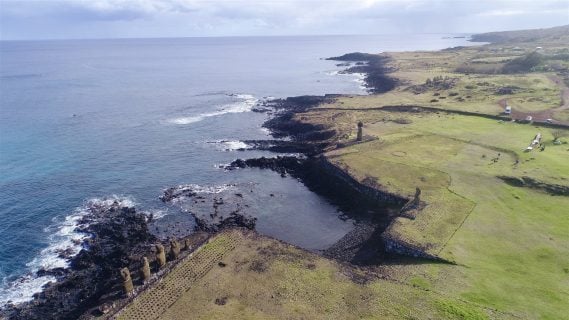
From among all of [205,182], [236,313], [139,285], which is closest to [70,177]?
[205,182]

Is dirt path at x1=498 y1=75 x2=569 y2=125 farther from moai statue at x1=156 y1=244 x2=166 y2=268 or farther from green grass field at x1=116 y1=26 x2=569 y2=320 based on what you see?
moai statue at x1=156 y1=244 x2=166 y2=268

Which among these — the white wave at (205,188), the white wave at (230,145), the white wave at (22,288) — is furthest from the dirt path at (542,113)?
the white wave at (22,288)

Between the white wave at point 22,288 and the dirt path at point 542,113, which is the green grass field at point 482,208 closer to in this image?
the dirt path at point 542,113

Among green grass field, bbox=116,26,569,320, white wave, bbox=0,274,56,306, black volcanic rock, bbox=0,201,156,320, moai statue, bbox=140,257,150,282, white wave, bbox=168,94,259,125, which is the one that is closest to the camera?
green grass field, bbox=116,26,569,320

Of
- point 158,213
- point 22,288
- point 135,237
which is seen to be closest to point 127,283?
point 22,288

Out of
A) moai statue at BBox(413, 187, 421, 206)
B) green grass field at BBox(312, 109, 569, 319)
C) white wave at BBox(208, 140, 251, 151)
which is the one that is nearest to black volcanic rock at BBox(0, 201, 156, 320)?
white wave at BBox(208, 140, 251, 151)

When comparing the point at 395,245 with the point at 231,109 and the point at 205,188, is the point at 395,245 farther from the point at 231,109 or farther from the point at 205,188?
the point at 231,109

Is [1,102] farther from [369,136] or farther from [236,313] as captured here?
[236,313]
